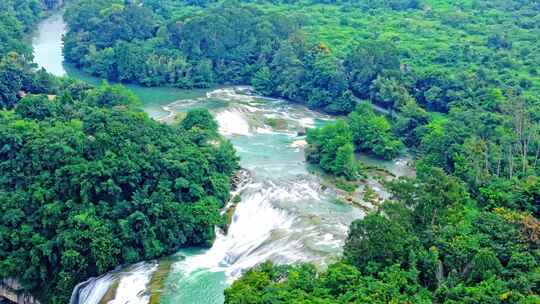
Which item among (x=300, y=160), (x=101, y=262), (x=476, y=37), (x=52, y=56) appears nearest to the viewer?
(x=101, y=262)

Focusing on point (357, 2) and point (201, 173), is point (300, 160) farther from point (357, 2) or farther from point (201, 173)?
point (357, 2)

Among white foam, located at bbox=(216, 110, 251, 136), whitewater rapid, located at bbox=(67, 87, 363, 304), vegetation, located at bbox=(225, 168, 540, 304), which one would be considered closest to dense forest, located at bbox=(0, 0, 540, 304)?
vegetation, located at bbox=(225, 168, 540, 304)

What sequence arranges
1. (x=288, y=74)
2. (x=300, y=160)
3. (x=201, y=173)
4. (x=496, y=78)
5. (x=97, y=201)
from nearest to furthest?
(x=97, y=201), (x=201, y=173), (x=300, y=160), (x=496, y=78), (x=288, y=74)

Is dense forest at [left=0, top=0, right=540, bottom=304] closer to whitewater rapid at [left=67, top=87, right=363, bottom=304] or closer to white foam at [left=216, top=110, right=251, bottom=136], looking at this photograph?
whitewater rapid at [left=67, top=87, right=363, bottom=304]

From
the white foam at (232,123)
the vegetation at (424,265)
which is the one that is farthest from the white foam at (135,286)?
the white foam at (232,123)

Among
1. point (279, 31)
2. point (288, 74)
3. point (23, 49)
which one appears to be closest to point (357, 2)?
point (279, 31)

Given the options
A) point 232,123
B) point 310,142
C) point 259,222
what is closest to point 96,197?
point 259,222
